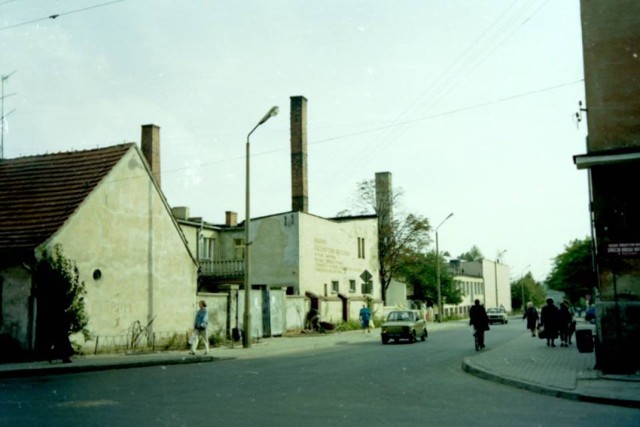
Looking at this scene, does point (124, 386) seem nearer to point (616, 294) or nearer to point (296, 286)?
point (616, 294)

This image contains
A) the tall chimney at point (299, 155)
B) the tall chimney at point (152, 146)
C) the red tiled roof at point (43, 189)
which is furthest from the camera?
the tall chimney at point (299, 155)

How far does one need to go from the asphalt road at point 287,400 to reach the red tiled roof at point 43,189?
21.1ft

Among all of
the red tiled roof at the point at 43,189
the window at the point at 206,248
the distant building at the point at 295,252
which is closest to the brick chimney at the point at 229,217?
the distant building at the point at 295,252

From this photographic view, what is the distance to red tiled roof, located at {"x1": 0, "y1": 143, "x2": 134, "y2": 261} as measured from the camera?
2003cm

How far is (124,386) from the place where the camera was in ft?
42.0

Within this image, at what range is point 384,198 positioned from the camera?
191ft

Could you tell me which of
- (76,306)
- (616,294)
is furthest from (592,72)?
(76,306)

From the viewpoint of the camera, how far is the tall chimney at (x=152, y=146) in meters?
37.3

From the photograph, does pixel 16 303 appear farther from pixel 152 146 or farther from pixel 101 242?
pixel 152 146

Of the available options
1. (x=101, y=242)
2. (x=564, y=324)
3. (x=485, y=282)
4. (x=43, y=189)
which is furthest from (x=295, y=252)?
(x=485, y=282)

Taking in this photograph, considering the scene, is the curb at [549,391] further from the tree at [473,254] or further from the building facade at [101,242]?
the tree at [473,254]

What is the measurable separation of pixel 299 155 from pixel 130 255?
2130 centimetres

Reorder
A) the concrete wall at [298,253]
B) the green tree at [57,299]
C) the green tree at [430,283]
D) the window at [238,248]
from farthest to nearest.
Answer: the green tree at [430,283], the window at [238,248], the concrete wall at [298,253], the green tree at [57,299]

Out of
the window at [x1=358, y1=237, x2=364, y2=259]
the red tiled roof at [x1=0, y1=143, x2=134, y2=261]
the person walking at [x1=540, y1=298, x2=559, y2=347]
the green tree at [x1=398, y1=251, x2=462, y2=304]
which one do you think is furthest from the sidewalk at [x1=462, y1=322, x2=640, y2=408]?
the green tree at [x1=398, y1=251, x2=462, y2=304]
